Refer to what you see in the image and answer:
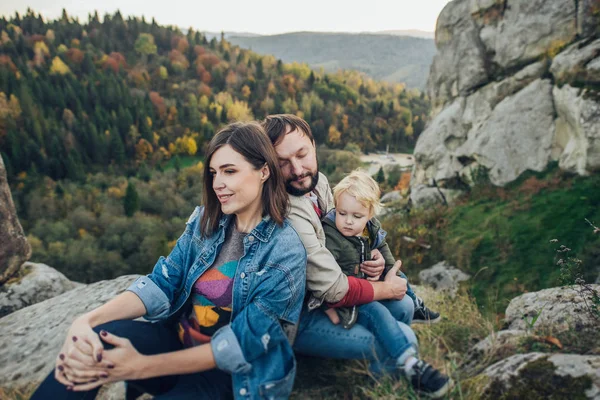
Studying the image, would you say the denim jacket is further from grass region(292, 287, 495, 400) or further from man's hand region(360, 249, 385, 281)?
man's hand region(360, 249, 385, 281)

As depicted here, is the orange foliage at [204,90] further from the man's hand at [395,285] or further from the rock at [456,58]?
the man's hand at [395,285]

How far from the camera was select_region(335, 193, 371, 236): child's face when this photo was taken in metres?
2.62

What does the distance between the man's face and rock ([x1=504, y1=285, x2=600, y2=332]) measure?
6.02 feet

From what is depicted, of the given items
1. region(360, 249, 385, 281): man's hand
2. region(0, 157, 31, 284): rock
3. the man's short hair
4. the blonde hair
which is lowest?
region(0, 157, 31, 284): rock

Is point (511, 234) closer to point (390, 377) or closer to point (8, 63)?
point (390, 377)

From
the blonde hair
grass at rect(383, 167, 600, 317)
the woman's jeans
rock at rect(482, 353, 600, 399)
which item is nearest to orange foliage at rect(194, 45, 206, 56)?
grass at rect(383, 167, 600, 317)

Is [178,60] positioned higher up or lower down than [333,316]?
lower down

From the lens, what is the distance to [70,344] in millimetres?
1797

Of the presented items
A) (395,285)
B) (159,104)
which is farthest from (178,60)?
(395,285)

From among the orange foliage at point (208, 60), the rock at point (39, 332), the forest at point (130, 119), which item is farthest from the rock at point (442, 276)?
the orange foliage at point (208, 60)

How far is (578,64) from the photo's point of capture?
10.9m

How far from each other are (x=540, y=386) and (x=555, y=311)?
1402 millimetres

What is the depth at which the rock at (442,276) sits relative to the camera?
31.4 feet

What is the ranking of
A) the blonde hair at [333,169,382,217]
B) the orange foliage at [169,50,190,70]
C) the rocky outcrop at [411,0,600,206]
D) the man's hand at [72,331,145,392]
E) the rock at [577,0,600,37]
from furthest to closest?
the orange foliage at [169,50,190,70], the rock at [577,0,600,37], the rocky outcrop at [411,0,600,206], the blonde hair at [333,169,382,217], the man's hand at [72,331,145,392]
